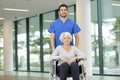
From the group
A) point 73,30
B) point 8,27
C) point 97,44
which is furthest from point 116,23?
point 8,27

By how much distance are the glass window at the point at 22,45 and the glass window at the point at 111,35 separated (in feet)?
22.1

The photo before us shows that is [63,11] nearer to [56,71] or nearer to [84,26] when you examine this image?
[56,71]

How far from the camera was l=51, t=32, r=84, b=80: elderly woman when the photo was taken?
367 centimetres

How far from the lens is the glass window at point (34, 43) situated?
15719mm

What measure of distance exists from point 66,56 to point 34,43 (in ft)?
40.1

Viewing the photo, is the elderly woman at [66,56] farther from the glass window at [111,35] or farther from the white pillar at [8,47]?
the white pillar at [8,47]

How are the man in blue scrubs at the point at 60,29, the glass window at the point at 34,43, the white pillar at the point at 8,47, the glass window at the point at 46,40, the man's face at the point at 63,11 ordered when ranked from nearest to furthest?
the man's face at the point at 63,11
the man in blue scrubs at the point at 60,29
the glass window at the point at 46,40
the glass window at the point at 34,43
the white pillar at the point at 8,47

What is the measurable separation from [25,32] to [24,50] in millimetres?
1056

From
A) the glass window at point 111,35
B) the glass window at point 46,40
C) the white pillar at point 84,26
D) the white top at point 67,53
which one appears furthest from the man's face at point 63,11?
the glass window at point 46,40

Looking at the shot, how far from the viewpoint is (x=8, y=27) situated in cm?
1702

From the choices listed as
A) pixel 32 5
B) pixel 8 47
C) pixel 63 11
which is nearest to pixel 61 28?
pixel 63 11

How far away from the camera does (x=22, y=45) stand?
17281mm

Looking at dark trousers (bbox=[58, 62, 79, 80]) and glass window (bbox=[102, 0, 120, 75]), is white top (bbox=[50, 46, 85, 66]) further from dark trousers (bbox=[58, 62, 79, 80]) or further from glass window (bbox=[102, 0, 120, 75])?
glass window (bbox=[102, 0, 120, 75])

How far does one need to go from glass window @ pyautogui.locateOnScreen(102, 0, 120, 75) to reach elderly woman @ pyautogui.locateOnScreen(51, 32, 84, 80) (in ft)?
23.6
